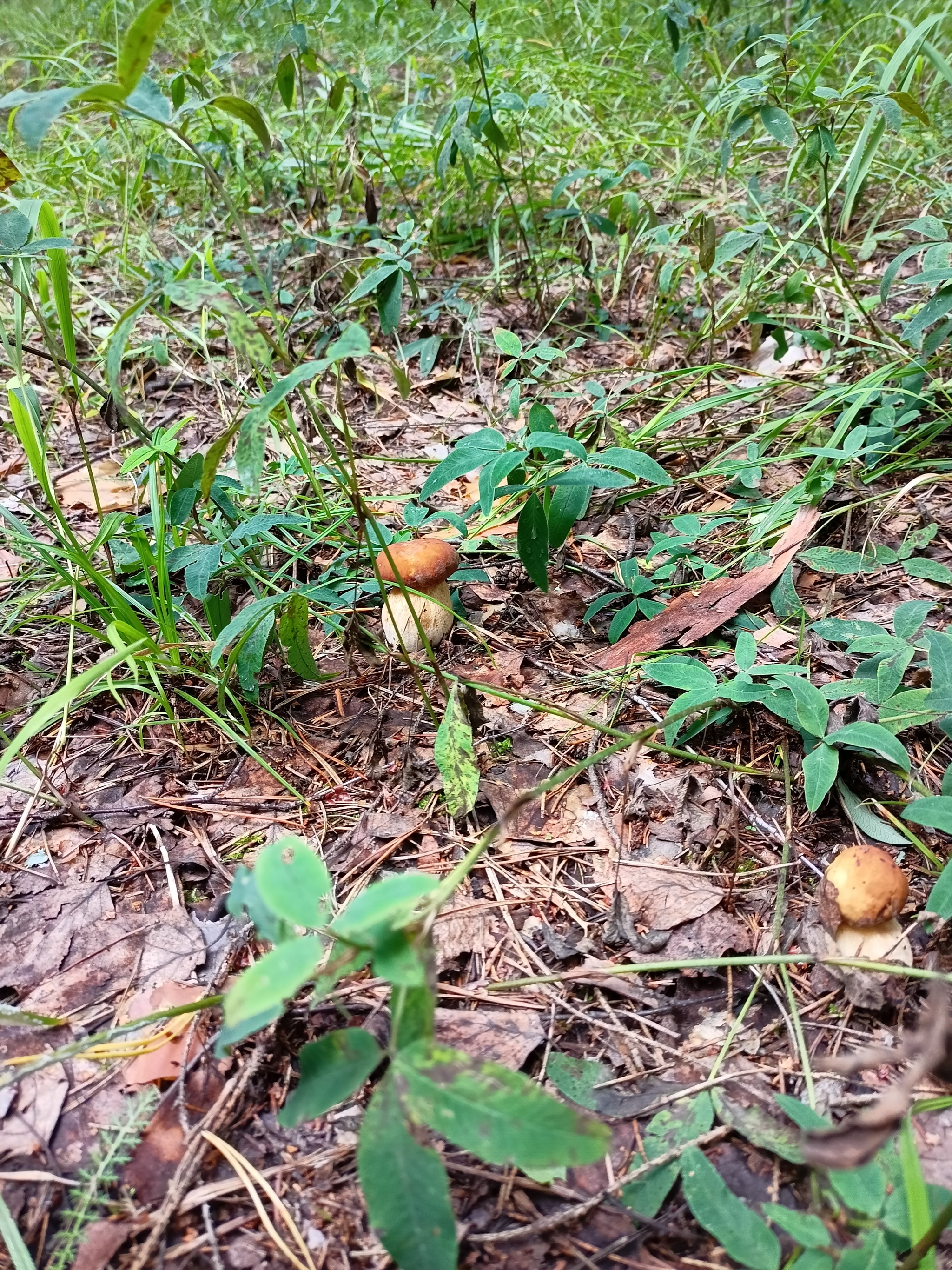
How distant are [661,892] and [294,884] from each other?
0.84 metres

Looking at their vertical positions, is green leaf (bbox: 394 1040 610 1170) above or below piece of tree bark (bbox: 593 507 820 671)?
above

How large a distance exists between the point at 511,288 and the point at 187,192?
2101mm

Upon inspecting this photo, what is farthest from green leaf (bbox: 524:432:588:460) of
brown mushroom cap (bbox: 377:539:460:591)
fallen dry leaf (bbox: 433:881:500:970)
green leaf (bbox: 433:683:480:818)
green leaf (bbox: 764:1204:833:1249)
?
green leaf (bbox: 764:1204:833:1249)

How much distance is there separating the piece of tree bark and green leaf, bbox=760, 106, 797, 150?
135 centimetres

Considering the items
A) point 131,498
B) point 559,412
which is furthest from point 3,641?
point 559,412

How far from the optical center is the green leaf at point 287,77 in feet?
10.4

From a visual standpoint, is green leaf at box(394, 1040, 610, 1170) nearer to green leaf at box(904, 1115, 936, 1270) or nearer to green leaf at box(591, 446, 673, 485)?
green leaf at box(904, 1115, 936, 1270)

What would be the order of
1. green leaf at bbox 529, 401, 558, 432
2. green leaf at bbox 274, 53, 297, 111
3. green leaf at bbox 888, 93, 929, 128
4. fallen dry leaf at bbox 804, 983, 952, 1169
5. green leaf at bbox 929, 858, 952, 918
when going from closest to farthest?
fallen dry leaf at bbox 804, 983, 952, 1169 < green leaf at bbox 929, 858, 952, 918 < green leaf at bbox 529, 401, 558, 432 < green leaf at bbox 888, 93, 929, 128 < green leaf at bbox 274, 53, 297, 111

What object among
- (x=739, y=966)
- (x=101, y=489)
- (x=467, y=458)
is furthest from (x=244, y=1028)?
A: (x=101, y=489)

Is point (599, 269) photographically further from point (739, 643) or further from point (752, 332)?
point (739, 643)

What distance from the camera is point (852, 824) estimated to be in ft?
5.16

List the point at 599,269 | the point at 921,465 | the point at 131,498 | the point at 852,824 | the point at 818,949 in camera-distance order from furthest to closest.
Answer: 1. the point at 599,269
2. the point at 131,498
3. the point at 921,465
4. the point at 852,824
5. the point at 818,949

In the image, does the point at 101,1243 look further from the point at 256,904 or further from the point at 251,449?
the point at 251,449

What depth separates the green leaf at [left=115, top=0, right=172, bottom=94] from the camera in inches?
40.8
